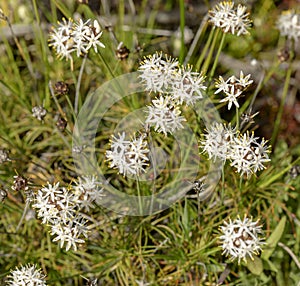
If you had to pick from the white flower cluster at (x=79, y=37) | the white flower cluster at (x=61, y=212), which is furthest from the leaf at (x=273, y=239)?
the white flower cluster at (x=79, y=37)

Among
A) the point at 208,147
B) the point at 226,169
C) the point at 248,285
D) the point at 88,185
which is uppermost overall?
the point at 208,147

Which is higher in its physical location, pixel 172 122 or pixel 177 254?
pixel 172 122

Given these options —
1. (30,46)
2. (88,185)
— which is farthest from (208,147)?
(30,46)

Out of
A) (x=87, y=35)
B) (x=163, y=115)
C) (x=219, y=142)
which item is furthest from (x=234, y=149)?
(x=87, y=35)

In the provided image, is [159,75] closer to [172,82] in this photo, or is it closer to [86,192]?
[172,82]

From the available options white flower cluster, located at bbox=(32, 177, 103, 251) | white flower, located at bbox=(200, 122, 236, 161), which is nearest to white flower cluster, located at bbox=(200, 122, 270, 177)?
white flower, located at bbox=(200, 122, 236, 161)

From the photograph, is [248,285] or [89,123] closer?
[248,285]

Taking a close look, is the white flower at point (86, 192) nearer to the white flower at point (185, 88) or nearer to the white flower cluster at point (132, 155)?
the white flower cluster at point (132, 155)

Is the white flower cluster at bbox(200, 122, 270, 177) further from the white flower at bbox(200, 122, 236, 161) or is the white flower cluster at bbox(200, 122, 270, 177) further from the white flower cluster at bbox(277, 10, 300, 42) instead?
the white flower cluster at bbox(277, 10, 300, 42)

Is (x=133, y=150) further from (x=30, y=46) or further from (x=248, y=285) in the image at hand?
(x=30, y=46)
